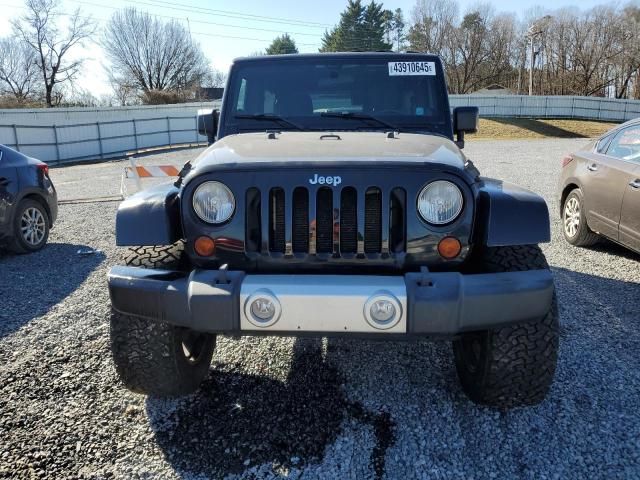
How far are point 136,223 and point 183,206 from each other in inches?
9.5

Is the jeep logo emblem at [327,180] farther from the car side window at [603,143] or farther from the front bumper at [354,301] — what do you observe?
the car side window at [603,143]

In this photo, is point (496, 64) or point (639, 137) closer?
point (639, 137)

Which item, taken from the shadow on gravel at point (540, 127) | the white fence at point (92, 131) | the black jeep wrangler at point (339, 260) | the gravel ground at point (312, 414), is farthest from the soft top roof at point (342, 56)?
the shadow on gravel at point (540, 127)

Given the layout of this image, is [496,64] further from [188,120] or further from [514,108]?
[188,120]

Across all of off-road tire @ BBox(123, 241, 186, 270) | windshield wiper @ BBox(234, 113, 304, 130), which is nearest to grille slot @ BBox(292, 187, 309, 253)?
off-road tire @ BBox(123, 241, 186, 270)

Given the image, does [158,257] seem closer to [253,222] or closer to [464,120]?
[253,222]

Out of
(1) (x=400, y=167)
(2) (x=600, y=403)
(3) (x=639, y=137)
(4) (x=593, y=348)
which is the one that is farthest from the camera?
(3) (x=639, y=137)

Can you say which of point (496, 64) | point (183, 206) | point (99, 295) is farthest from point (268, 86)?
point (496, 64)

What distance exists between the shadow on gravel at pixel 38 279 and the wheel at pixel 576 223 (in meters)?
5.51

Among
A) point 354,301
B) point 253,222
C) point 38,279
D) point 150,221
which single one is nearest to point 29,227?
point 38,279

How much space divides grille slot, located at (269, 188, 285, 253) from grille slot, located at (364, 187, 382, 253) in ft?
1.28

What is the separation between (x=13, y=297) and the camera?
475 centimetres

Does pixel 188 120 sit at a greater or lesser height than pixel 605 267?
greater

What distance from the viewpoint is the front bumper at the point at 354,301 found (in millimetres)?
2189
